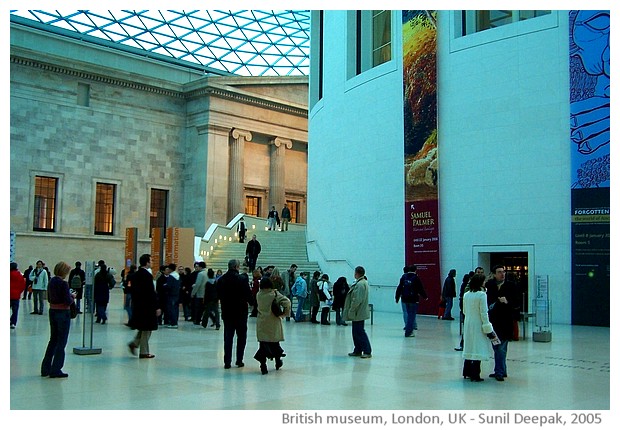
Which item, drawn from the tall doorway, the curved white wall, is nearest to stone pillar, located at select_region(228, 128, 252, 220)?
the curved white wall

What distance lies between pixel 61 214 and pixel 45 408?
30.4 m

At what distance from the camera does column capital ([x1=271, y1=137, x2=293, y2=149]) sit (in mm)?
43406

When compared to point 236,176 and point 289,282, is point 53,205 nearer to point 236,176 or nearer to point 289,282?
point 236,176

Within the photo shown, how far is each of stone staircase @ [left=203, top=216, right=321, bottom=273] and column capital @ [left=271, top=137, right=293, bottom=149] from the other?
340 inches

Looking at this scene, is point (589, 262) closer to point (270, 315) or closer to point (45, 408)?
point (270, 315)

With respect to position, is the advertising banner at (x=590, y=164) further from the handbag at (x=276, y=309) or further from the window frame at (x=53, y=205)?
the window frame at (x=53, y=205)

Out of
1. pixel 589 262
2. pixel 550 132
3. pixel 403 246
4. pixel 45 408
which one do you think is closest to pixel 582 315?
pixel 589 262

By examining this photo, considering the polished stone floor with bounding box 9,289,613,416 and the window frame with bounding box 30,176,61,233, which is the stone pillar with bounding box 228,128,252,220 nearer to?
the window frame with bounding box 30,176,61,233

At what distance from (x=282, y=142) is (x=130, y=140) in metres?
9.80

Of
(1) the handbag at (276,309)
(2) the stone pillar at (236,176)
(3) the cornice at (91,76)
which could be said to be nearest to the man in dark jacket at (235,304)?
(1) the handbag at (276,309)

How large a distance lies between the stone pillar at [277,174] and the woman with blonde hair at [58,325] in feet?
111

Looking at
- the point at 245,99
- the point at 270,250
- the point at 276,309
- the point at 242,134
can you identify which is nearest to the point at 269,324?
the point at 276,309

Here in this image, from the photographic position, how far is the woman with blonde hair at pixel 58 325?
9188 mm

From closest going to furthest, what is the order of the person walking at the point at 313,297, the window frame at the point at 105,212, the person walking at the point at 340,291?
the person walking at the point at 340,291
the person walking at the point at 313,297
the window frame at the point at 105,212
